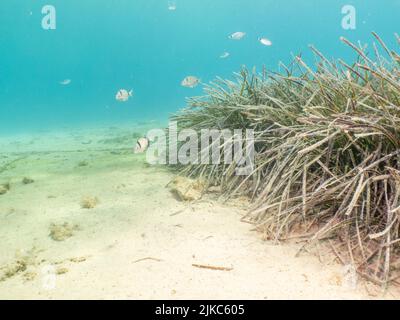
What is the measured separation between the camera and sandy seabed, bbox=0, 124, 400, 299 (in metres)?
2.64

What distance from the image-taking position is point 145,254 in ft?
10.8

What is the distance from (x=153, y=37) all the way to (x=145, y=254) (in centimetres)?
17288

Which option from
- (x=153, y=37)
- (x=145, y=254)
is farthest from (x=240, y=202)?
(x=153, y=37)

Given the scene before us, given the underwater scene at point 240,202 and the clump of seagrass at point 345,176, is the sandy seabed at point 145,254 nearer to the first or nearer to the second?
the underwater scene at point 240,202

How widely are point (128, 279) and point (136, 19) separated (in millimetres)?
163394

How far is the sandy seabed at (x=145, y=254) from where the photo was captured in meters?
2.64

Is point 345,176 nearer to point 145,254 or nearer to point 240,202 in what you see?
point 240,202

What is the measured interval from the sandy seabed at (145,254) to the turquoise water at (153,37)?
117983 millimetres

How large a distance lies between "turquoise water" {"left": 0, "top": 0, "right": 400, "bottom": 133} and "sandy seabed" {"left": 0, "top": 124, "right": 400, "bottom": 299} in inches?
4645

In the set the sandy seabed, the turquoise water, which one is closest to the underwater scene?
the sandy seabed

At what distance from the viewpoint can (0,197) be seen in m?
Answer: 5.47

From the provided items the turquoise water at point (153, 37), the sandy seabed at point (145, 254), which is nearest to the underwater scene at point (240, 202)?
the sandy seabed at point (145, 254)
